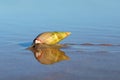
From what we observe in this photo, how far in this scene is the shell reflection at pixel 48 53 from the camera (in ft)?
18.8

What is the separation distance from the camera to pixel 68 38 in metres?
8.00

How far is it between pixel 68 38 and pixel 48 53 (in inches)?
72.7

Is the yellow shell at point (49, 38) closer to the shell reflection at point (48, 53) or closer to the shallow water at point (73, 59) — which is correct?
the shell reflection at point (48, 53)

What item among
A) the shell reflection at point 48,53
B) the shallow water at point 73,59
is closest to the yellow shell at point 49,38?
the shell reflection at point 48,53

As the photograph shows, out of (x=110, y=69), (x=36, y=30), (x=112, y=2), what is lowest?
(x=110, y=69)

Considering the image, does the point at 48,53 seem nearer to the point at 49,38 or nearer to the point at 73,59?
the point at 73,59

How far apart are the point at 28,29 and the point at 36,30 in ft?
0.96

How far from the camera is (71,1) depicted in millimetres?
16109

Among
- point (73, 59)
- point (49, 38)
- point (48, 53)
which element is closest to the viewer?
point (73, 59)

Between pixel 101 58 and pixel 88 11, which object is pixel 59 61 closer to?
pixel 101 58

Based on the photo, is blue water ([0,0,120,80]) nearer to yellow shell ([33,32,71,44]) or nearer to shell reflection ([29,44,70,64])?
shell reflection ([29,44,70,64])

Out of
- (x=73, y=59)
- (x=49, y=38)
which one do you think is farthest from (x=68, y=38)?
(x=73, y=59)

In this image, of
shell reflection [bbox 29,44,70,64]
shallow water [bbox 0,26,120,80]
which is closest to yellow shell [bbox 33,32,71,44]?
shell reflection [bbox 29,44,70,64]

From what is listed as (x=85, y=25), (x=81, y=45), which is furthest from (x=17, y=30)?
(x=81, y=45)
